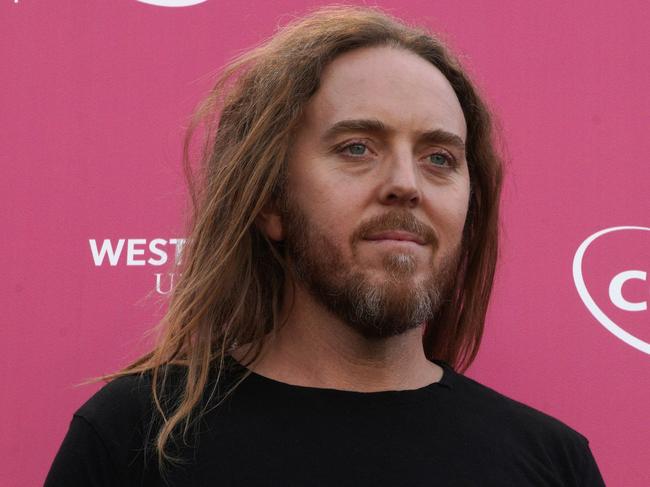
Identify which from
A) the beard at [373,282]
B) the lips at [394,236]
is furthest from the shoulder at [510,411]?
the lips at [394,236]

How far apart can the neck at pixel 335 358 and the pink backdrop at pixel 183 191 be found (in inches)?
15.8

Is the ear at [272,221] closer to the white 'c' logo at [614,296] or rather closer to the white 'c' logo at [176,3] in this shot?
the white 'c' logo at [176,3]

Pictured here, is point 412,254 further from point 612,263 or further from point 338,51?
point 612,263

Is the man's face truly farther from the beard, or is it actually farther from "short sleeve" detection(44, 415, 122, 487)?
"short sleeve" detection(44, 415, 122, 487)

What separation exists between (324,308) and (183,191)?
0.51m

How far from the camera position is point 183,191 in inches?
78.1

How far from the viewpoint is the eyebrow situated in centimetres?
162

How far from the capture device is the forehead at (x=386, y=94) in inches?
64.8

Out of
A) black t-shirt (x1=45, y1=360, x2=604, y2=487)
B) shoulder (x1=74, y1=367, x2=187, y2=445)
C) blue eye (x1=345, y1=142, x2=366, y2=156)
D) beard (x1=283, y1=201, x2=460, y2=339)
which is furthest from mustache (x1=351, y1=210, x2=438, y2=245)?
shoulder (x1=74, y1=367, x2=187, y2=445)

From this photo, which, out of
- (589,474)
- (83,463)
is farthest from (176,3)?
(589,474)

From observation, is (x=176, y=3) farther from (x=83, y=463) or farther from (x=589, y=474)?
(x=589, y=474)

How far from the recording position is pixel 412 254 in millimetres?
1561

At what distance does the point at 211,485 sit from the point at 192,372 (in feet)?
0.85

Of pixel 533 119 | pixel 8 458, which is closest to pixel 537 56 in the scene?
pixel 533 119
